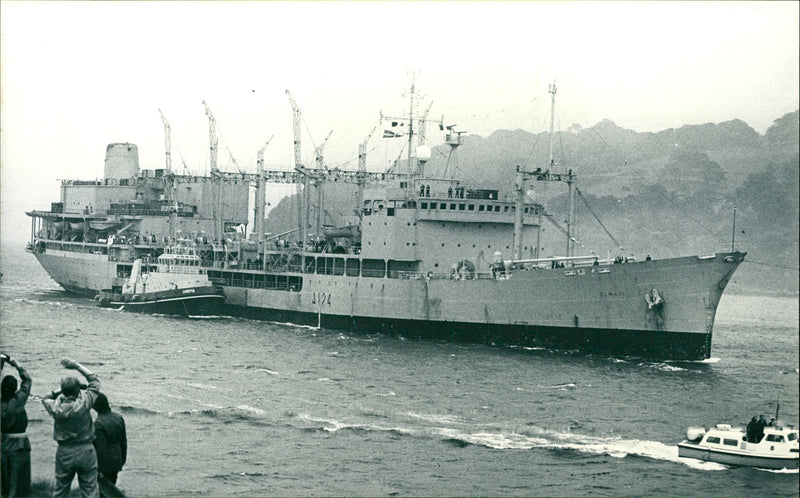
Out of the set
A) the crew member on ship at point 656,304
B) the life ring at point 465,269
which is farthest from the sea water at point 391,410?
the life ring at point 465,269

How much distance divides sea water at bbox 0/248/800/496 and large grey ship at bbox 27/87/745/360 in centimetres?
101

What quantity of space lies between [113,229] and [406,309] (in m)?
24.1

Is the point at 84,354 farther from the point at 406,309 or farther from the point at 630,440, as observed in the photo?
the point at 630,440

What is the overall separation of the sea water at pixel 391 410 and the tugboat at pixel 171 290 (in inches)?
181

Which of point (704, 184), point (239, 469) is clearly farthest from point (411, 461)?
point (704, 184)

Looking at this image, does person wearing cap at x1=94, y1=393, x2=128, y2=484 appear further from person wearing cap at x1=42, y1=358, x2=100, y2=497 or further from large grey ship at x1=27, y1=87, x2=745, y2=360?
large grey ship at x1=27, y1=87, x2=745, y2=360

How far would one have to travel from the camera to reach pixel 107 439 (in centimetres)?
1062

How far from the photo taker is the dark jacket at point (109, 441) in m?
10.6

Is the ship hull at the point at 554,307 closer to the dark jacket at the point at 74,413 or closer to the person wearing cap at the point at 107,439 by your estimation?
the person wearing cap at the point at 107,439

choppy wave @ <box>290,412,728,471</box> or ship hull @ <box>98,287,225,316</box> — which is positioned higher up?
ship hull @ <box>98,287,225,316</box>

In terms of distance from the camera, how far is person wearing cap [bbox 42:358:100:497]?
9508 mm

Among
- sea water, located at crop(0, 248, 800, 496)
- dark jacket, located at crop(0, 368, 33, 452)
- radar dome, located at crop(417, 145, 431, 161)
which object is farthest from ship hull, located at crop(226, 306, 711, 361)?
dark jacket, located at crop(0, 368, 33, 452)

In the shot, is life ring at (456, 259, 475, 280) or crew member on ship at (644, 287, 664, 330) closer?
crew member on ship at (644, 287, 664, 330)

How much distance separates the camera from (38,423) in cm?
1981
